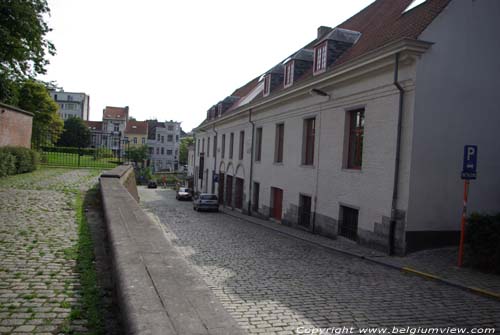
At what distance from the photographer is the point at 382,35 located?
14.7 m

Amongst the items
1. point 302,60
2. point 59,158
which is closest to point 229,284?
point 302,60

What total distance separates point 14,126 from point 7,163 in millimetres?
4391

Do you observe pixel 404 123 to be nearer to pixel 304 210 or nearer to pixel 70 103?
pixel 304 210

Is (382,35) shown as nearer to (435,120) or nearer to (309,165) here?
(435,120)

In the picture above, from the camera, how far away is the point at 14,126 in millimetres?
22688

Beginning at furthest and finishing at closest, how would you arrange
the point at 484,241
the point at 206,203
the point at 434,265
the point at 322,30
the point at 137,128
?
the point at 137,128 → the point at 206,203 → the point at 322,30 → the point at 434,265 → the point at 484,241

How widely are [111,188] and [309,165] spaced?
9.00m

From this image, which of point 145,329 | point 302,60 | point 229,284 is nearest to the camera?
point 145,329

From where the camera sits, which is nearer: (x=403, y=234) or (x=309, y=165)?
(x=403, y=234)

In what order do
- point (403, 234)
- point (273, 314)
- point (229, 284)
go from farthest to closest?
point (403, 234)
point (229, 284)
point (273, 314)

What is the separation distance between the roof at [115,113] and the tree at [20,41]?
78.0 meters

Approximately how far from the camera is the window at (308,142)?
59.9ft

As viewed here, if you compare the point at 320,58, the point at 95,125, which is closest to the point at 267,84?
the point at 320,58

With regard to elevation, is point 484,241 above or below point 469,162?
below
